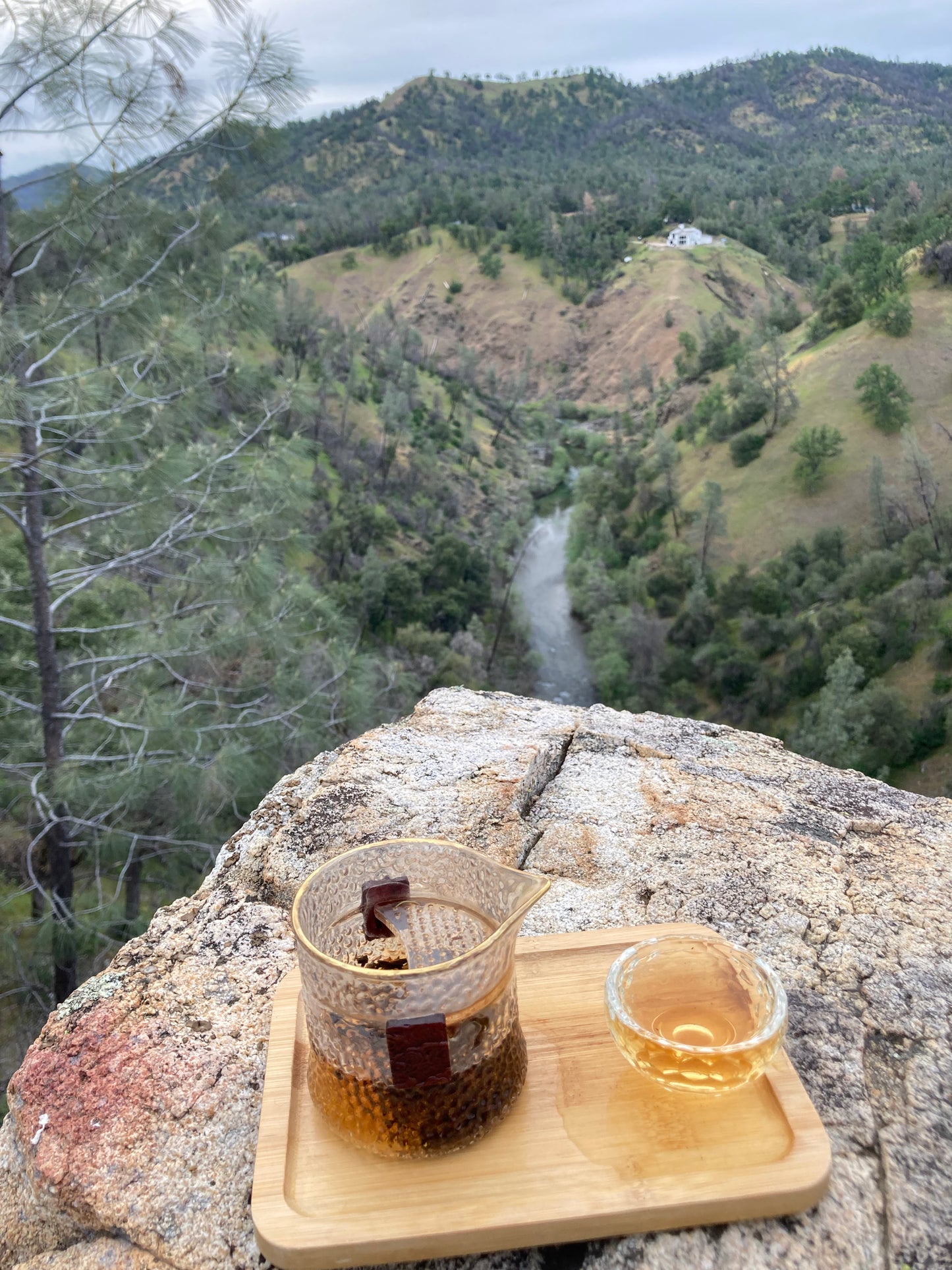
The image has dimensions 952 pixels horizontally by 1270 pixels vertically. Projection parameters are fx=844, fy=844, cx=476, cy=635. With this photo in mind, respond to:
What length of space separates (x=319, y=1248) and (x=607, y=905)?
2.29ft

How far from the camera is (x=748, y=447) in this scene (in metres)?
30.5

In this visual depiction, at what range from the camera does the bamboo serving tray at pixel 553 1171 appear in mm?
826

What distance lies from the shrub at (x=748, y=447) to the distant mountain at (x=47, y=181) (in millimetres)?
28150

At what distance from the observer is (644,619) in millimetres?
22750

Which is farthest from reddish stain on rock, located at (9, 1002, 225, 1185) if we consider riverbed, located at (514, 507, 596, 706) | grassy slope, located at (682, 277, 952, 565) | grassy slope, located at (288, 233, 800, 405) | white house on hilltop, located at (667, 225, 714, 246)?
white house on hilltop, located at (667, 225, 714, 246)

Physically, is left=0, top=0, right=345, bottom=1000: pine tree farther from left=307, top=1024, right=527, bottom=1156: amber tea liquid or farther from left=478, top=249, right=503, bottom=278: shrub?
left=478, top=249, right=503, bottom=278: shrub

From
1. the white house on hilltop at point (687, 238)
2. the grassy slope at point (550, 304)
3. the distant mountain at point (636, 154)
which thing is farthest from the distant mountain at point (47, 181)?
the white house on hilltop at point (687, 238)

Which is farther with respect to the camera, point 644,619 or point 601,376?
point 601,376

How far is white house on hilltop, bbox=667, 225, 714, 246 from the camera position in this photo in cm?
5547

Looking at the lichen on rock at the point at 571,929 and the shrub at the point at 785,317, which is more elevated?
the lichen on rock at the point at 571,929

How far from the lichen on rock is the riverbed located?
17286 millimetres

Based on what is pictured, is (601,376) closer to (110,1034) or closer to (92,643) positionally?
(92,643)

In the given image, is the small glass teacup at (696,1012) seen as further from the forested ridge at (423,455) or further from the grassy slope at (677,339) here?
the grassy slope at (677,339)

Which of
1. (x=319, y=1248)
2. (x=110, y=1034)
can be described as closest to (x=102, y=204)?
(x=110, y=1034)
